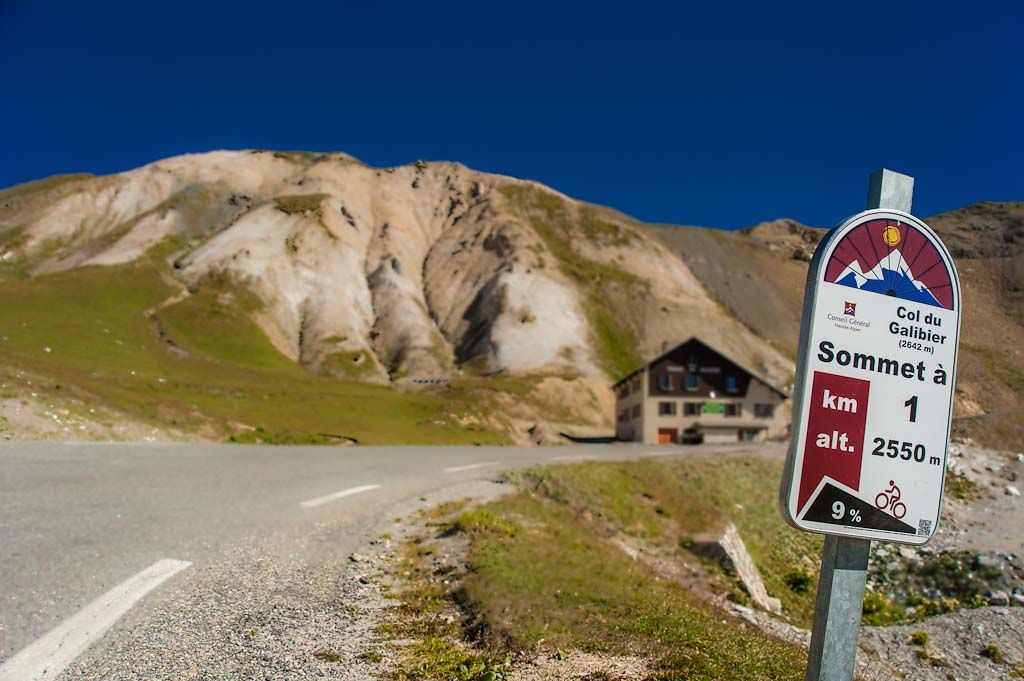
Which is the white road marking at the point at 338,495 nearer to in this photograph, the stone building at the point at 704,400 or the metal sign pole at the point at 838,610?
the metal sign pole at the point at 838,610

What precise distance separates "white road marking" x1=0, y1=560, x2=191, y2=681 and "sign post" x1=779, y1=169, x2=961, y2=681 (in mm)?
5959

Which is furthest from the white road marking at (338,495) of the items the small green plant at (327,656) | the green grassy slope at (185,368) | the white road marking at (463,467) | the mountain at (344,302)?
the green grassy slope at (185,368)

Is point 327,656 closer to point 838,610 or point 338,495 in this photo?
point 838,610

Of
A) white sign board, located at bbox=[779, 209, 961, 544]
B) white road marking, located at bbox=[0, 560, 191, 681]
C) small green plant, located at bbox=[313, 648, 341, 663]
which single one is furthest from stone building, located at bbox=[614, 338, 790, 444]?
white sign board, located at bbox=[779, 209, 961, 544]

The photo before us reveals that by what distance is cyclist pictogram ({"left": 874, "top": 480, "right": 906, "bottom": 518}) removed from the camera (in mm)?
4090

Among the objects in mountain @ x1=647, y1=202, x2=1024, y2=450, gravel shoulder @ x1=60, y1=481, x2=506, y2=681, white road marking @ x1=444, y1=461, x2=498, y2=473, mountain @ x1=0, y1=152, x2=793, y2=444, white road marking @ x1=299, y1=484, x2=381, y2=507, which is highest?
mountain @ x1=0, y1=152, x2=793, y2=444

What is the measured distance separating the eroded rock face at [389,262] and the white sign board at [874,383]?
110790mm

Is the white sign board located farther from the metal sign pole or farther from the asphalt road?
the asphalt road

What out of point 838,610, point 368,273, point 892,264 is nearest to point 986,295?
point 892,264

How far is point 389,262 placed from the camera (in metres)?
153

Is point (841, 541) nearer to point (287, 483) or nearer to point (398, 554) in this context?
point (398, 554)

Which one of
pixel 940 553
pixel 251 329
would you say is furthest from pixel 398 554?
pixel 251 329

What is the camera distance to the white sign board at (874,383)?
3.95m

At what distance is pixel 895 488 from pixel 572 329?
424 feet
